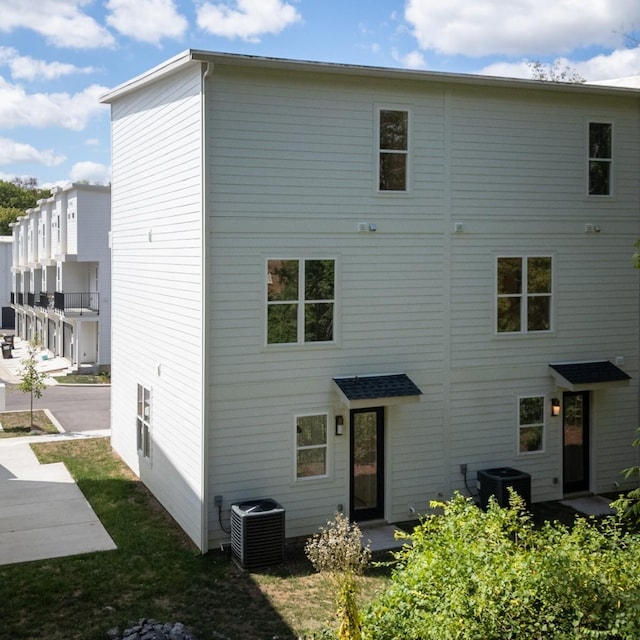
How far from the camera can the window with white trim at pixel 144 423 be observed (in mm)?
15251

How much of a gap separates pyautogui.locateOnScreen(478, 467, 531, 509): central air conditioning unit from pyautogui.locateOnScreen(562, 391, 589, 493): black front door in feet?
5.27

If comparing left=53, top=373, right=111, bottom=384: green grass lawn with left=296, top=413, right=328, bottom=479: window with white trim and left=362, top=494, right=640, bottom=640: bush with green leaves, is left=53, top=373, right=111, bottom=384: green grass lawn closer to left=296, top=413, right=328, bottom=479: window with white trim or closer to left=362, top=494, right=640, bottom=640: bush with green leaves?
left=296, top=413, right=328, bottom=479: window with white trim

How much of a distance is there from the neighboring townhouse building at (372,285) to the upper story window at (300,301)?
1.3 inches

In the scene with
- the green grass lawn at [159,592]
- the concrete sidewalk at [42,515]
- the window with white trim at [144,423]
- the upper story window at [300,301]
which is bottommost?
the green grass lawn at [159,592]

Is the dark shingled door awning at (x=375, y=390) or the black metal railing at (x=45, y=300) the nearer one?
the dark shingled door awning at (x=375, y=390)

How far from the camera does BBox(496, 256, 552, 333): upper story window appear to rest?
14.4 m

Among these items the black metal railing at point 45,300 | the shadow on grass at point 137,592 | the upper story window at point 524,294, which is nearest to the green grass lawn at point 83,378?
the black metal railing at point 45,300

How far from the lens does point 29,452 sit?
18172mm

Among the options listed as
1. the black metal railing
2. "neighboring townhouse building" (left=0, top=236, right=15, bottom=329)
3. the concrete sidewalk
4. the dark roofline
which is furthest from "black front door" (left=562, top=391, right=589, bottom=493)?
"neighboring townhouse building" (left=0, top=236, right=15, bottom=329)

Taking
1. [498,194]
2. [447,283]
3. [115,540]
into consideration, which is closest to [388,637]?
[115,540]

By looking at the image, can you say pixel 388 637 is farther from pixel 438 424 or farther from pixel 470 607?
pixel 438 424

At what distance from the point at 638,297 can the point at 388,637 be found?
10768mm

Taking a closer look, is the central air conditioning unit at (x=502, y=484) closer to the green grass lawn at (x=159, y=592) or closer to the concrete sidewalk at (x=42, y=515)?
the green grass lawn at (x=159, y=592)

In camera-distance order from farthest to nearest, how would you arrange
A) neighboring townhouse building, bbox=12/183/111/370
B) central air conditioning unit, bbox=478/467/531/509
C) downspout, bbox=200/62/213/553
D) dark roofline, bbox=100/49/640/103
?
neighboring townhouse building, bbox=12/183/111/370, central air conditioning unit, bbox=478/467/531/509, downspout, bbox=200/62/213/553, dark roofline, bbox=100/49/640/103
